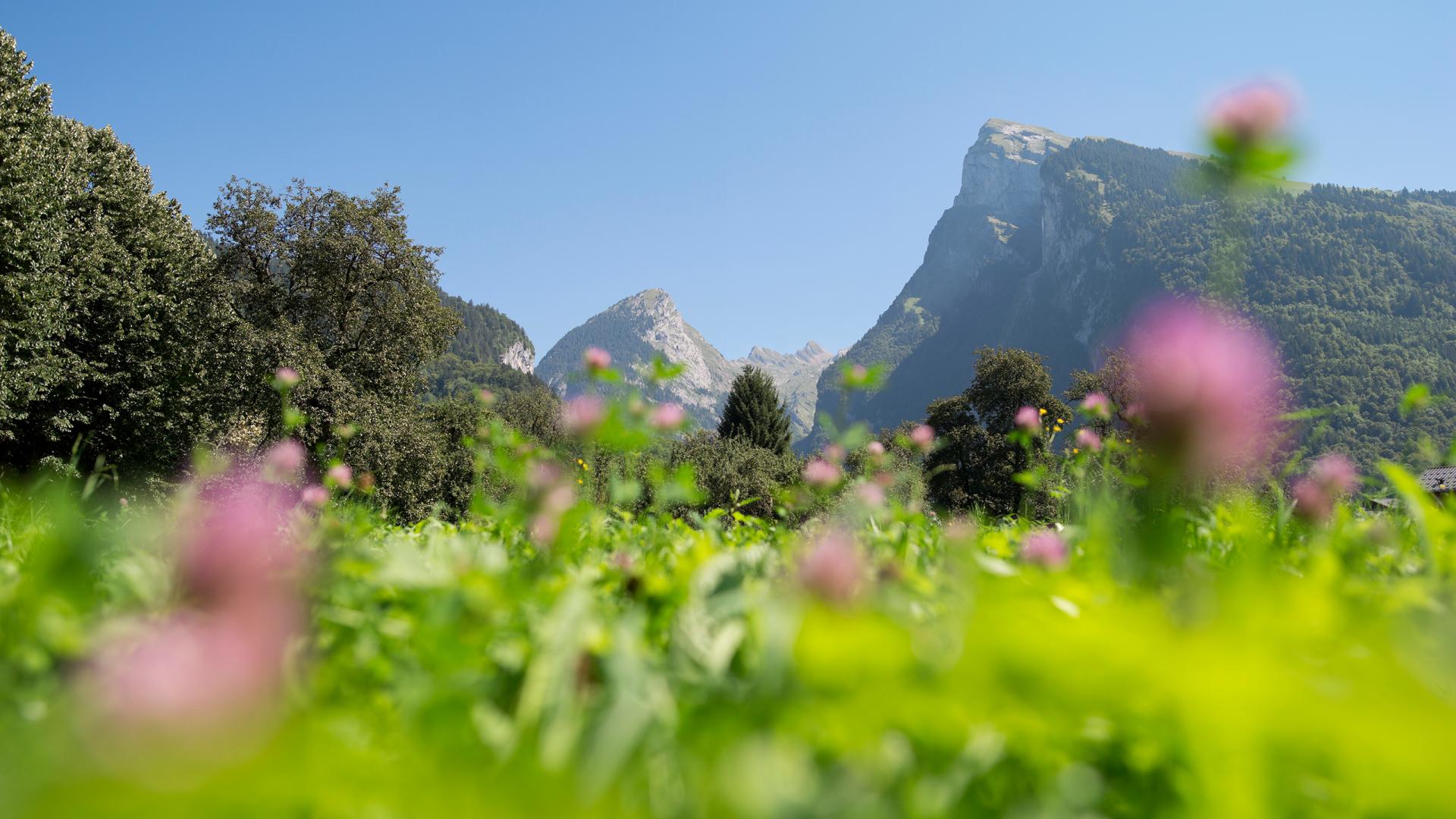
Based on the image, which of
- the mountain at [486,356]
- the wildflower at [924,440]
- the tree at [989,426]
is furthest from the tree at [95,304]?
the mountain at [486,356]

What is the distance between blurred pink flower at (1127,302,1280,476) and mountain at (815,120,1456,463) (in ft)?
111

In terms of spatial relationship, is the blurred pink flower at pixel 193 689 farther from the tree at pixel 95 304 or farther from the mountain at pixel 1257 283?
the mountain at pixel 1257 283

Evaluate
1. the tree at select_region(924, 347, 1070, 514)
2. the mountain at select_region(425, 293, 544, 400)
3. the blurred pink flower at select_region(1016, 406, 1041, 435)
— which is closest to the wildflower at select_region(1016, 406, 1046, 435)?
the blurred pink flower at select_region(1016, 406, 1041, 435)

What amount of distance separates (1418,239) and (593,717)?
151 meters

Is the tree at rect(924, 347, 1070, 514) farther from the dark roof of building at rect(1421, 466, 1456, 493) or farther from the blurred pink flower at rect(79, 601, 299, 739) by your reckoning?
the blurred pink flower at rect(79, 601, 299, 739)

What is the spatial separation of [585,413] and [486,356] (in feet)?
433

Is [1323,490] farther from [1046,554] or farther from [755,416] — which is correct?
[755,416]

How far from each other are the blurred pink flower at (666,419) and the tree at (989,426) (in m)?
28.5

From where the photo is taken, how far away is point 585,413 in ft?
7.31

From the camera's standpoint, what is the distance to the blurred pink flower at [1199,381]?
1224 mm

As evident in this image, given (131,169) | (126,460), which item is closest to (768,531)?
(126,460)

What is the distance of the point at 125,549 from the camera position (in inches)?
53.2

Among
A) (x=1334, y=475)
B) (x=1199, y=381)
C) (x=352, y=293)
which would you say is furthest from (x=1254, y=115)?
(x=352, y=293)

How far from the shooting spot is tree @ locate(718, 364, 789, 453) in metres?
41.0
